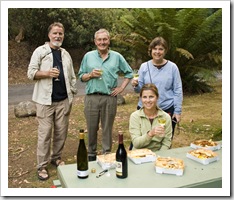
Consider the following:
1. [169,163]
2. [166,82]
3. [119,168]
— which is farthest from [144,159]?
[166,82]

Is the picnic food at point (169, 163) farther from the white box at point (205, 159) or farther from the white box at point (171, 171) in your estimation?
the white box at point (205, 159)

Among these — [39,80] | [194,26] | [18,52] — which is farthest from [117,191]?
[18,52]

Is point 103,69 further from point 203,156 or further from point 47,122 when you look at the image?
point 203,156

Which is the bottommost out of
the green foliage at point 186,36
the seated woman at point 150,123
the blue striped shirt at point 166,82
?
the seated woman at point 150,123

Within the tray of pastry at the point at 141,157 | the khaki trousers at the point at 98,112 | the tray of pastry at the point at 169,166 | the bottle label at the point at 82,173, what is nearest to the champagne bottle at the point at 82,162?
the bottle label at the point at 82,173

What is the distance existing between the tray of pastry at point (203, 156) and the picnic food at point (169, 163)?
177 mm

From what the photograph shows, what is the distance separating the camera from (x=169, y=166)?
85.8 inches

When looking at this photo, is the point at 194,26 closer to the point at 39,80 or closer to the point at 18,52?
the point at 39,80

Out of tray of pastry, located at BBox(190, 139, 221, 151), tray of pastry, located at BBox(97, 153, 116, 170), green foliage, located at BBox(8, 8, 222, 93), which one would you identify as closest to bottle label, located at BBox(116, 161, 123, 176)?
tray of pastry, located at BBox(97, 153, 116, 170)

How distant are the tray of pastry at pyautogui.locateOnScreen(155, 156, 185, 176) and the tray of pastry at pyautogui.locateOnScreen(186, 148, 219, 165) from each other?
189mm

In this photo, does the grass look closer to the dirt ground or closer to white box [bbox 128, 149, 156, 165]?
the dirt ground

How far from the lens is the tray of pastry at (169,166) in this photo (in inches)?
84.6

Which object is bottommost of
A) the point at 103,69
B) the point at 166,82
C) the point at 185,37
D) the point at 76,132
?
the point at 76,132

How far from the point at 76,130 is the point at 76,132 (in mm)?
121
